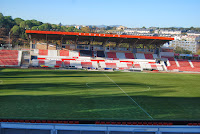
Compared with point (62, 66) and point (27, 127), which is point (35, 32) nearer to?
point (62, 66)

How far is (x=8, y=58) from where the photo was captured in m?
60.9

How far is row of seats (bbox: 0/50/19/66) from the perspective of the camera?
58812 mm

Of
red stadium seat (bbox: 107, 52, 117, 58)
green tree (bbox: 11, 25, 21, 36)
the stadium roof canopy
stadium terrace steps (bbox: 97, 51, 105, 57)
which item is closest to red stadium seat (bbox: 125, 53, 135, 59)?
red stadium seat (bbox: 107, 52, 117, 58)

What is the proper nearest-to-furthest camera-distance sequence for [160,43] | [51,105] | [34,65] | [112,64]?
[51,105] < [34,65] < [112,64] < [160,43]

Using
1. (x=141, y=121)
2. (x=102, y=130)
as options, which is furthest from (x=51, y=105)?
(x=102, y=130)

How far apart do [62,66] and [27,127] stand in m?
51.1

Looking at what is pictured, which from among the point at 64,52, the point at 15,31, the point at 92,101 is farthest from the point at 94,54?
the point at 15,31

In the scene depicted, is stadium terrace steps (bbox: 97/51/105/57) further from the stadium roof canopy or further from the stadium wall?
the stadium wall

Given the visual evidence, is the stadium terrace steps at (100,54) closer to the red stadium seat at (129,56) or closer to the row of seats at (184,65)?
the red stadium seat at (129,56)

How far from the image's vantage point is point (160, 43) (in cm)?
7606

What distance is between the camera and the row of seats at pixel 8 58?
58.8m

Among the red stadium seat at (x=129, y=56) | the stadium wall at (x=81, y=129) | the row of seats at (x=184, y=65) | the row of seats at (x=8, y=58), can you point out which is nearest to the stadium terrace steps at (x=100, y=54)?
the red stadium seat at (x=129, y=56)

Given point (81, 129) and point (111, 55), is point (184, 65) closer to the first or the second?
point (111, 55)

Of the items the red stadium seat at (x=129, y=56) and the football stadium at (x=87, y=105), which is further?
the red stadium seat at (x=129, y=56)
